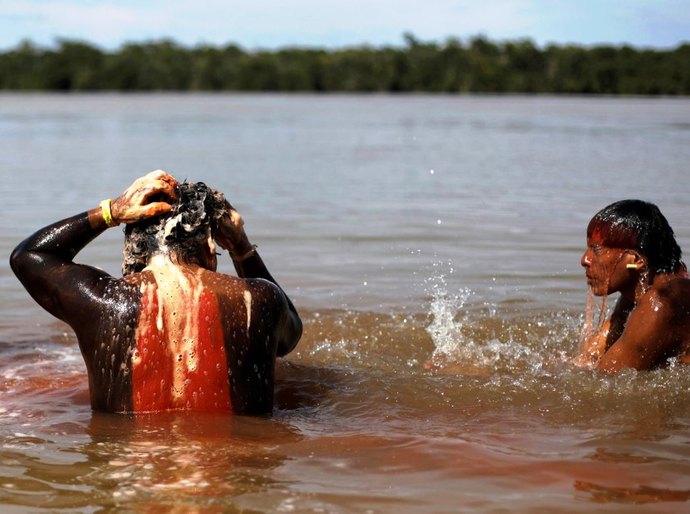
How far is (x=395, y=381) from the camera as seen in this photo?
5.43 metres

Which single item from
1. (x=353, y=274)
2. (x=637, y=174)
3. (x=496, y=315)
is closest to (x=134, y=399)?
(x=496, y=315)

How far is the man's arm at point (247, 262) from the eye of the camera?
4375mm

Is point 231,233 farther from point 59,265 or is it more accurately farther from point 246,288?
point 59,265

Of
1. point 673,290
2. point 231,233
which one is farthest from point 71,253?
point 673,290

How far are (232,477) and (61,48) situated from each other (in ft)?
252

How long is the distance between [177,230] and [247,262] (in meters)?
0.51

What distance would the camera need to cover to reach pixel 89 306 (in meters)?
4.09

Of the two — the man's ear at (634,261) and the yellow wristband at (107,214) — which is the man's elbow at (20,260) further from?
the man's ear at (634,261)

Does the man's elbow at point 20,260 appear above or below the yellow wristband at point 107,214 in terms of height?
below

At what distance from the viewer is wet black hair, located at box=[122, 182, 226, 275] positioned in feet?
13.6

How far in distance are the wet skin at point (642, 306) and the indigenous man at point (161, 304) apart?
5.77 feet

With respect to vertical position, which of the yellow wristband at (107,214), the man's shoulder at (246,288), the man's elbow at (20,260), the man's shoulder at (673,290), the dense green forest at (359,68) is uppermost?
the dense green forest at (359,68)

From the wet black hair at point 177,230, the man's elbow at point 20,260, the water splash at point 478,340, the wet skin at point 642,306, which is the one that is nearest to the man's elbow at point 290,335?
the wet black hair at point 177,230

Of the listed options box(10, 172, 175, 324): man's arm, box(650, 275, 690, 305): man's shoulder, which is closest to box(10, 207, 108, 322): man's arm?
box(10, 172, 175, 324): man's arm
